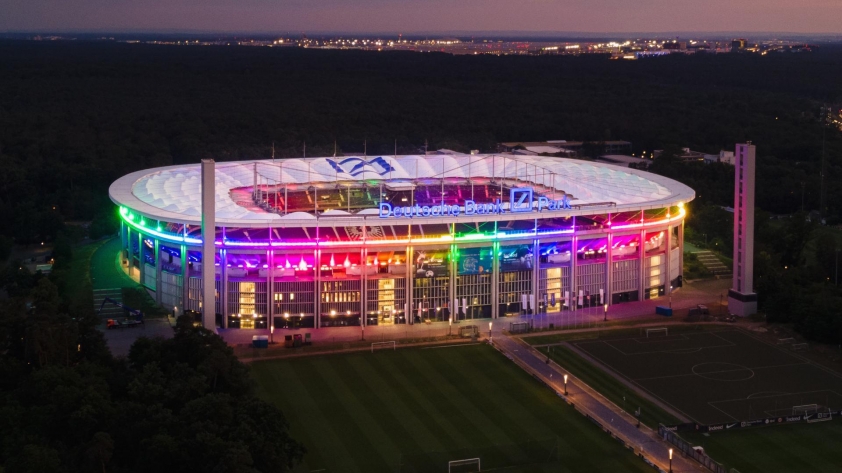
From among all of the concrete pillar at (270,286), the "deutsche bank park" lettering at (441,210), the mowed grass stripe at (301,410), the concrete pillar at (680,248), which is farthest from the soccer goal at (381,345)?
the concrete pillar at (680,248)

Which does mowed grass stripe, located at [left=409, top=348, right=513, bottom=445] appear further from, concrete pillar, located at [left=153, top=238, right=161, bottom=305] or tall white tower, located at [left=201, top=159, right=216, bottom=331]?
concrete pillar, located at [left=153, top=238, right=161, bottom=305]

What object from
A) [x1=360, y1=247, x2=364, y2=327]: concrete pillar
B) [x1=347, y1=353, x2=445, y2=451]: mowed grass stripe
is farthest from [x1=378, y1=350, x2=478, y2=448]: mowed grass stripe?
[x1=360, y1=247, x2=364, y2=327]: concrete pillar

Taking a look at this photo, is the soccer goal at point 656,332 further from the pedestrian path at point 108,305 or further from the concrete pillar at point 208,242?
the pedestrian path at point 108,305

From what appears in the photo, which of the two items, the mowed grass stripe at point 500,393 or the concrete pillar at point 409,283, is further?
the concrete pillar at point 409,283

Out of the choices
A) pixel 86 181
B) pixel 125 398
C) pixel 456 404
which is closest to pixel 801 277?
pixel 456 404

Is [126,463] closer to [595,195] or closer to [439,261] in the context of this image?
[439,261]

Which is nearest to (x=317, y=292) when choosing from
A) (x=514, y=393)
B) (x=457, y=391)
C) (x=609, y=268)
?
(x=457, y=391)

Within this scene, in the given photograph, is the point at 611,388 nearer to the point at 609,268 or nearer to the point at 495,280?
the point at 495,280
